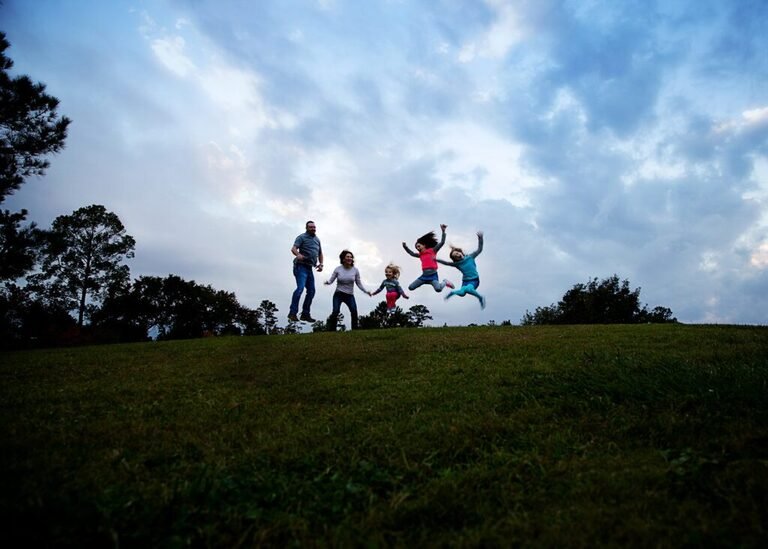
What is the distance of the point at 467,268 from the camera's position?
49.9 ft

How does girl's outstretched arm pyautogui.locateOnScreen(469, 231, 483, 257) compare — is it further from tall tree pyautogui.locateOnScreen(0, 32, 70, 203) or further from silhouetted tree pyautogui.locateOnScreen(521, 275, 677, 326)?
silhouetted tree pyautogui.locateOnScreen(521, 275, 677, 326)

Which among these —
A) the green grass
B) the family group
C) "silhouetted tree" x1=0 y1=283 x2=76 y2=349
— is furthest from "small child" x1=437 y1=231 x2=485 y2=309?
"silhouetted tree" x1=0 y1=283 x2=76 y2=349

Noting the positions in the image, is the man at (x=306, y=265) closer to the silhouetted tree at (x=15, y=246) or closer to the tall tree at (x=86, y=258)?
the silhouetted tree at (x=15, y=246)

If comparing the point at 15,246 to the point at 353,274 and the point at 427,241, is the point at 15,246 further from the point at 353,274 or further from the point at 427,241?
the point at 427,241

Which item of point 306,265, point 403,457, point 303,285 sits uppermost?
point 306,265

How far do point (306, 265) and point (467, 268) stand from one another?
5774 millimetres

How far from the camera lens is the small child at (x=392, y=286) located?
646 inches

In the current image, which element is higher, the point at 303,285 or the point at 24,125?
the point at 24,125

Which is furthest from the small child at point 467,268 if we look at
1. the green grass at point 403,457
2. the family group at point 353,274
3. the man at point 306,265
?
the green grass at point 403,457

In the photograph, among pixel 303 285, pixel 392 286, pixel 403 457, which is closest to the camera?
pixel 403 457

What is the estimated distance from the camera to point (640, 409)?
447 cm

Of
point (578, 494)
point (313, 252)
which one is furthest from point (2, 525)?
point (313, 252)

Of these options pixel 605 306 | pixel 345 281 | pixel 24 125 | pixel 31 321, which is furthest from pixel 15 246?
pixel 605 306

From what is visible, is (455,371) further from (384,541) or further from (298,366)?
(384,541)
